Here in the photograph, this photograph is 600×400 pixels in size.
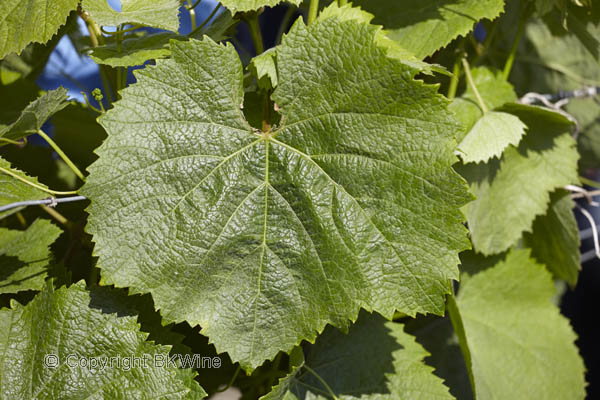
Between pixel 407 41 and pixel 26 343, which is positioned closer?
pixel 26 343

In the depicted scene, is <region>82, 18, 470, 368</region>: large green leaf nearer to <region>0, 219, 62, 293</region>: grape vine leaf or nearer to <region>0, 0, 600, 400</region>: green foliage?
<region>0, 0, 600, 400</region>: green foliage

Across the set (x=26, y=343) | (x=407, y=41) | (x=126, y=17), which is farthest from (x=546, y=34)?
(x=26, y=343)

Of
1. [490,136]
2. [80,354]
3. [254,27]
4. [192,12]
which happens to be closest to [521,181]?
[490,136]

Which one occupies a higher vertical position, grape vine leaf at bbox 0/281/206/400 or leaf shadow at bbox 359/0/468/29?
leaf shadow at bbox 359/0/468/29

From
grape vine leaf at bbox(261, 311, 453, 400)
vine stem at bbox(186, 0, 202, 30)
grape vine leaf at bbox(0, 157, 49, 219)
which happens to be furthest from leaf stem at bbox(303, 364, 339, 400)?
vine stem at bbox(186, 0, 202, 30)

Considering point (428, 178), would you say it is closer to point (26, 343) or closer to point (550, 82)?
point (26, 343)

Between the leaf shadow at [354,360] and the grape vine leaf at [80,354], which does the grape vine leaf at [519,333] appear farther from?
the grape vine leaf at [80,354]

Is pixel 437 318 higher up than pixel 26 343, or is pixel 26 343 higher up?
pixel 26 343

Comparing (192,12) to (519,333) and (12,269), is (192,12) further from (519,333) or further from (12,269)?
(519,333)
